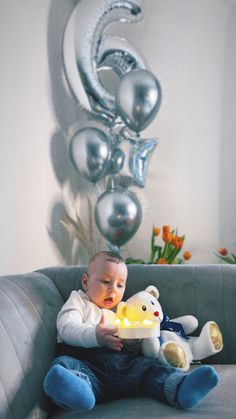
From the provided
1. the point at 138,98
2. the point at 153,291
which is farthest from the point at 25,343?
the point at 138,98

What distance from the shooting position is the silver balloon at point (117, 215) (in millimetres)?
3291

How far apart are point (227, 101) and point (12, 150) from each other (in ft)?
4.85

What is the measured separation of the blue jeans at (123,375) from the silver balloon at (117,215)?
4.49ft

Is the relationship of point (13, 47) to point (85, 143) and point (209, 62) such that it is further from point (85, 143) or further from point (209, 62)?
point (209, 62)

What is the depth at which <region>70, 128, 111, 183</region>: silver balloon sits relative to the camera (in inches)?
130

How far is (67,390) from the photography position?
166 centimetres

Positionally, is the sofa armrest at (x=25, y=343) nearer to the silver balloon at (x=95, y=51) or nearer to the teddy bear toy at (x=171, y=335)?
the teddy bear toy at (x=171, y=335)

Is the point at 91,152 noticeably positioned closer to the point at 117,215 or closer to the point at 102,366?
the point at 117,215

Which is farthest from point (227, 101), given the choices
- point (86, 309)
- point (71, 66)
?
point (86, 309)

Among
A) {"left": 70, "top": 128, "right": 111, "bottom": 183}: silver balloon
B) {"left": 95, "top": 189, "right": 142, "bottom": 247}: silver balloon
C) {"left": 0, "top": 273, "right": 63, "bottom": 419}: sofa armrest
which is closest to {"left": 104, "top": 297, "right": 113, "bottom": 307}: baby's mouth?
{"left": 0, "top": 273, "right": 63, "bottom": 419}: sofa armrest

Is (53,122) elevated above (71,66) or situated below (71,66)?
below

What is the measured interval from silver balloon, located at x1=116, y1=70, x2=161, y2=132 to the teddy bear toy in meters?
1.13

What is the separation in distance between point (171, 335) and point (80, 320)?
1.08 feet

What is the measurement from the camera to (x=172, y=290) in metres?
2.41
